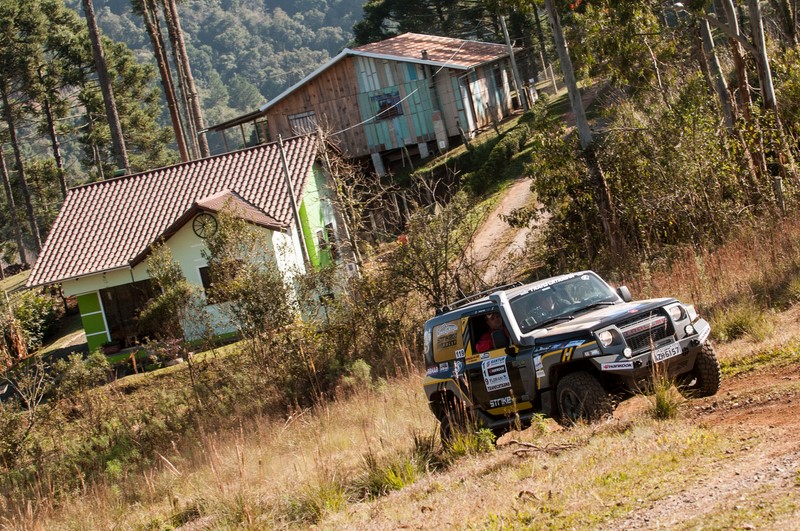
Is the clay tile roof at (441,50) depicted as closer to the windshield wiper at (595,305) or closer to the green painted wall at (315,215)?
the green painted wall at (315,215)

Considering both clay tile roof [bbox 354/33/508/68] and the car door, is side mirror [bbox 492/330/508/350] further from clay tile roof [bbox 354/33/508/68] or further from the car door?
clay tile roof [bbox 354/33/508/68]

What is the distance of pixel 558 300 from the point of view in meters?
10.9

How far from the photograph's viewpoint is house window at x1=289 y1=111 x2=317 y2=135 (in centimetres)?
4354

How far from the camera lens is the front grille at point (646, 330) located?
9.61 metres

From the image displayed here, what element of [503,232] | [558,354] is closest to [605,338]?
[558,354]

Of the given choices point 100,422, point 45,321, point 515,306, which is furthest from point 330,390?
point 45,321

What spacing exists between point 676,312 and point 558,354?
1383 mm

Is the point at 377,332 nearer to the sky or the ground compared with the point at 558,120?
nearer to the ground

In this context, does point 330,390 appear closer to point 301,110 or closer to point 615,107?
point 615,107

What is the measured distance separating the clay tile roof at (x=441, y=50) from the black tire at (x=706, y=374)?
32.8 metres

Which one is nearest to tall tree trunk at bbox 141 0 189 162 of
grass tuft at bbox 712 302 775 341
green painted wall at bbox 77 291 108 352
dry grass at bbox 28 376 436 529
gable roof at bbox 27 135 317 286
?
gable roof at bbox 27 135 317 286

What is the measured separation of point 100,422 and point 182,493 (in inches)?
391

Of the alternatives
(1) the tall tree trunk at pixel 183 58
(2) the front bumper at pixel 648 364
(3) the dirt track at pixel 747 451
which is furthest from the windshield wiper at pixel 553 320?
(1) the tall tree trunk at pixel 183 58

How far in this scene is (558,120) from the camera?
21.3 metres
